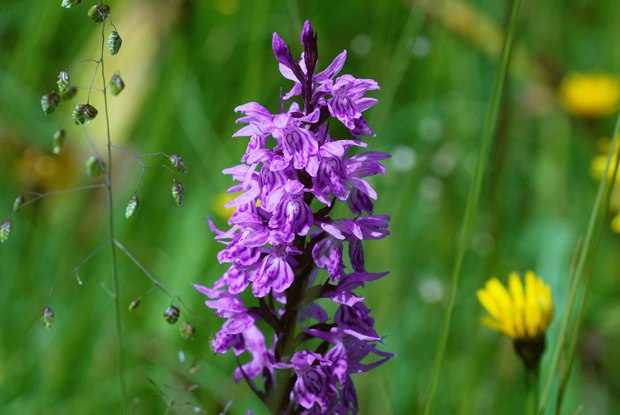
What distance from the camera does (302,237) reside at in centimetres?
Answer: 90

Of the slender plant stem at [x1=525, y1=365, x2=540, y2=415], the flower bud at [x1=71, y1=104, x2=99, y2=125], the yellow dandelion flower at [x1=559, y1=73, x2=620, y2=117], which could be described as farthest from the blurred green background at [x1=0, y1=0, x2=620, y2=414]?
the flower bud at [x1=71, y1=104, x2=99, y2=125]

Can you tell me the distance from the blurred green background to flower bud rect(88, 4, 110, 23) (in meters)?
0.53

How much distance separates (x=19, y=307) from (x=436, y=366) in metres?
1.11

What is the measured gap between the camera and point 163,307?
6.63ft

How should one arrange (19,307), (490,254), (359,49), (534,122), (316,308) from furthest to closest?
1. (534,122)
2. (359,49)
3. (19,307)
4. (490,254)
5. (316,308)

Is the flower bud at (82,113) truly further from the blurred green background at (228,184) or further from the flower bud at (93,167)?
the blurred green background at (228,184)

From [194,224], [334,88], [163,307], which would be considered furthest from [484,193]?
[334,88]

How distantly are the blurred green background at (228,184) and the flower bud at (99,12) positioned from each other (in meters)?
0.53

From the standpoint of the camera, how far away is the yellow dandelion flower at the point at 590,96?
9.16ft

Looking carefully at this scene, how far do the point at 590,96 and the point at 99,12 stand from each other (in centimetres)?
217

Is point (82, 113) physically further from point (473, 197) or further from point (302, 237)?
point (473, 197)

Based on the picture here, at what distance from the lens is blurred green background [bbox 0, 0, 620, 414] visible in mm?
1741

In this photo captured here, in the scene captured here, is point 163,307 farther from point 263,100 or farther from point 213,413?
point 263,100

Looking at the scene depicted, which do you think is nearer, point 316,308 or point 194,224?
point 316,308
